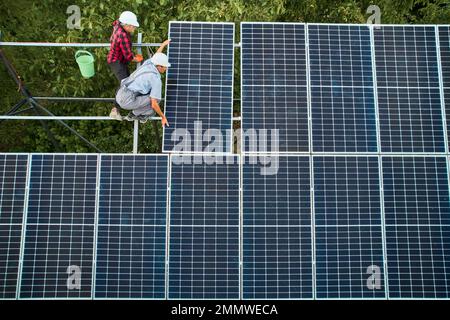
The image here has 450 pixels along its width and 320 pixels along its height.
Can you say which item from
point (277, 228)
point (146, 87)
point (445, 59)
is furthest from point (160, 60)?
point (445, 59)

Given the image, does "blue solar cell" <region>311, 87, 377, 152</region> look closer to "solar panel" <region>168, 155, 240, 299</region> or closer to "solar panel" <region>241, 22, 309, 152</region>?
"solar panel" <region>241, 22, 309, 152</region>

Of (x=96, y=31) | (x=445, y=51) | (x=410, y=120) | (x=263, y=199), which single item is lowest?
(x=263, y=199)

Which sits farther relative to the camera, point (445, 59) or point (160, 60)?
point (445, 59)

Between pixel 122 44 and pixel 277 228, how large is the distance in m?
4.35

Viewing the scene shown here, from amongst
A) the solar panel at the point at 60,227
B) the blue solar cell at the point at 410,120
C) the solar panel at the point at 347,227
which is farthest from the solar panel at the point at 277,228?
the solar panel at the point at 60,227

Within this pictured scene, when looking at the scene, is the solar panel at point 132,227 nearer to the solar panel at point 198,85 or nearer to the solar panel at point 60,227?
the solar panel at point 60,227

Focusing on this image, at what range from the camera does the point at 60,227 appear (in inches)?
388

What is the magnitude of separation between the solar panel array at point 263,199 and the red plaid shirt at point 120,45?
890mm

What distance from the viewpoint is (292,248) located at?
9789mm

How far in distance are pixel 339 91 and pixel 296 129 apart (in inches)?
43.9

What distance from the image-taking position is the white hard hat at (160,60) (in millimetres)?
9805

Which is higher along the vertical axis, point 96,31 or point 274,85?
point 96,31
